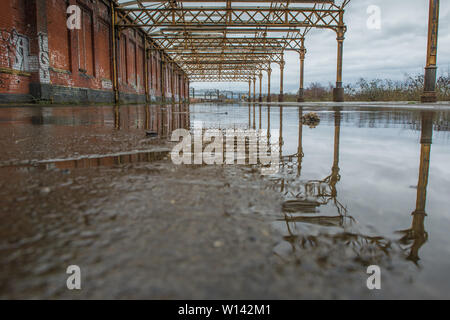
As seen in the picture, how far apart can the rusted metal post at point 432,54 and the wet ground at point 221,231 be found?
11.2 metres

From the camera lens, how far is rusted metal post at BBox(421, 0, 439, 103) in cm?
994

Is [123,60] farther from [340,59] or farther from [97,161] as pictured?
[97,161]

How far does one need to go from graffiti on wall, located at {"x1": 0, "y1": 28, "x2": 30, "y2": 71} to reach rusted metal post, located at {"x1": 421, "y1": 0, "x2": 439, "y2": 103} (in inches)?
A: 509

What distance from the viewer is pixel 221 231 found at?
759 millimetres

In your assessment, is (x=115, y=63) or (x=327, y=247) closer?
(x=327, y=247)

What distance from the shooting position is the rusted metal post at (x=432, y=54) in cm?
994

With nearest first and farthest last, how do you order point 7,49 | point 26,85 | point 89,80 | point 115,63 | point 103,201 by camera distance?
point 103,201, point 7,49, point 26,85, point 89,80, point 115,63

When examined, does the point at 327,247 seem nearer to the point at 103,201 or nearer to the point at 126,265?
the point at 126,265

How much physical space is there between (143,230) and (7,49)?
10.7 m

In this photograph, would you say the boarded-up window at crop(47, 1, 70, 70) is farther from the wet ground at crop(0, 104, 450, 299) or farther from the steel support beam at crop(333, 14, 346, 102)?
the steel support beam at crop(333, 14, 346, 102)

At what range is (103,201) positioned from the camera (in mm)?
988

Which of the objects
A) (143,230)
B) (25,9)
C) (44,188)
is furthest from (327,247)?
(25,9)

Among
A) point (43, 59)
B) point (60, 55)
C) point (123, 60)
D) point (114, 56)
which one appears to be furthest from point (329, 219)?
point (123, 60)

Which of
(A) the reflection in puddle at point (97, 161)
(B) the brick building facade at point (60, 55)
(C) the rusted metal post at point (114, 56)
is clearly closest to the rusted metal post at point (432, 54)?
(A) the reflection in puddle at point (97, 161)
